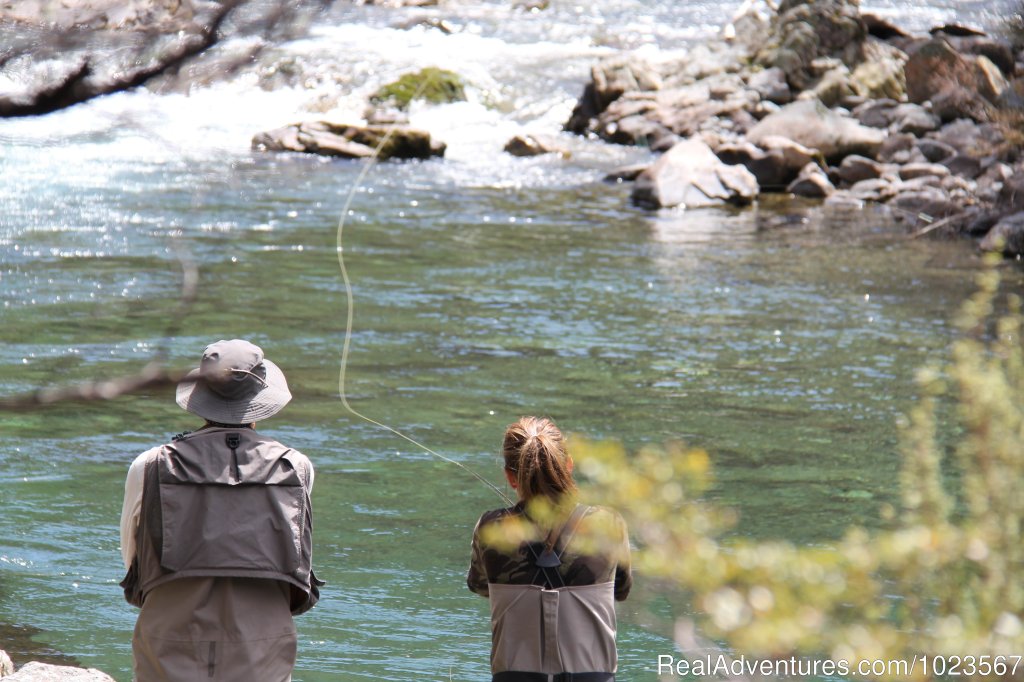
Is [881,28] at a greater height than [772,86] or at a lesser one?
greater

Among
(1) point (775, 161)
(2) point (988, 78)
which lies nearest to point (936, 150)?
(2) point (988, 78)

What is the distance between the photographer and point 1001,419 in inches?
93.4

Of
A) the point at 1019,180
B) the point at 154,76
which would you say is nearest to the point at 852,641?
the point at 154,76

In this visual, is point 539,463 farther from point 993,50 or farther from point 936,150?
point 993,50

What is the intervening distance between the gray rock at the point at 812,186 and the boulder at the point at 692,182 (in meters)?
0.65

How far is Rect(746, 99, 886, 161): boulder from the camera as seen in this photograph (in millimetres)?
20453

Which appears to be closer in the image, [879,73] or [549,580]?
[549,580]

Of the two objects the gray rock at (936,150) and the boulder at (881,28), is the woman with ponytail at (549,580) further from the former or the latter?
the boulder at (881,28)

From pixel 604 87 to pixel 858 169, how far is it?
201 inches

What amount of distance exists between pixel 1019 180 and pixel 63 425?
1132 centimetres

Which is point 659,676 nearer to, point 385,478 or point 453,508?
point 453,508

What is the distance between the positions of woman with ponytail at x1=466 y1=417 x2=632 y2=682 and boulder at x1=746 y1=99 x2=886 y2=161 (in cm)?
1712

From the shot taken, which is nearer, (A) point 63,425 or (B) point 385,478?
(B) point 385,478

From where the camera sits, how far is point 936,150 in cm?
2003
